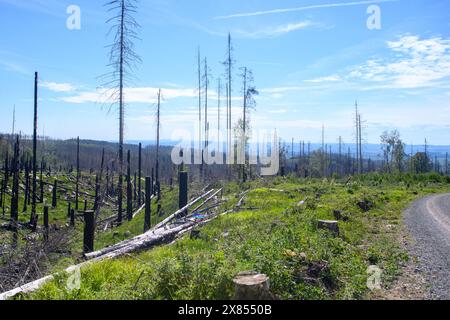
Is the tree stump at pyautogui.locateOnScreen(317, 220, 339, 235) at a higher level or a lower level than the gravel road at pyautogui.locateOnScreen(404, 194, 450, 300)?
higher

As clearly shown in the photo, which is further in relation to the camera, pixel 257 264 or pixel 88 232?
pixel 88 232

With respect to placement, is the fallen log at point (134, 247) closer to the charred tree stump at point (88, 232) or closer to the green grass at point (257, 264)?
the green grass at point (257, 264)

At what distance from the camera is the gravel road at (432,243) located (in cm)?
666

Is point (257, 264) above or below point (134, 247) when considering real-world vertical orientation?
above

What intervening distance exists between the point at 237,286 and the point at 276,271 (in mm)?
1535

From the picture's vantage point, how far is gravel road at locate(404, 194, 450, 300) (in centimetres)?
666

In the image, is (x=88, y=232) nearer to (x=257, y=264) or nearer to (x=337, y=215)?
(x=257, y=264)

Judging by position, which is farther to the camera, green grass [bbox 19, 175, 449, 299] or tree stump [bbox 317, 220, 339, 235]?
tree stump [bbox 317, 220, 339, 235]

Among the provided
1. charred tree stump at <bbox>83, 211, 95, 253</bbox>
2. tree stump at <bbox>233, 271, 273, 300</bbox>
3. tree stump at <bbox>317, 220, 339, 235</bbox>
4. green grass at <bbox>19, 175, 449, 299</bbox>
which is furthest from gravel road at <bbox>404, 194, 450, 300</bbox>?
charred tree stump at <bbox>83, 211, 95, 253</bbox>

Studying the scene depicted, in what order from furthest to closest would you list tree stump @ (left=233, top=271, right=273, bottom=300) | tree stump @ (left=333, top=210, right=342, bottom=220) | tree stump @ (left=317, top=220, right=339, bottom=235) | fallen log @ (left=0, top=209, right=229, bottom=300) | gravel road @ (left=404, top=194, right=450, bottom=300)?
tree stump @ (left=333, top=210, right=342, bottom=220), tree stump @ (left=317, top=220, right=339, bottom=235), gravel road @ (left=404, top=194, right=450, bottom=300), fallen log @ (left=0, top=209, right=229, bottom=300), tree stump @ (left=233, top=271, right=273, bottom=300)

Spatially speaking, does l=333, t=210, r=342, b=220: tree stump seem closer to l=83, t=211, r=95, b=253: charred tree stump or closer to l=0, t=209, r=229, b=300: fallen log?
l=0, t=209, r=229, b=300: fallen log

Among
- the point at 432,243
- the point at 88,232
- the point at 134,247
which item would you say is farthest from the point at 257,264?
the point at 88,232

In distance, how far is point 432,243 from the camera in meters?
9.98
